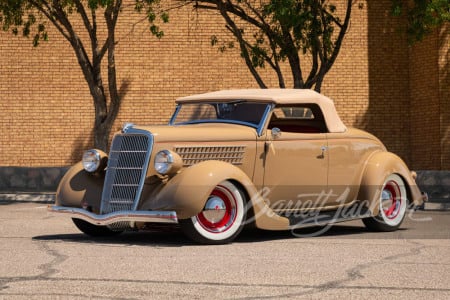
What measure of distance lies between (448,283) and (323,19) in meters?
14.3

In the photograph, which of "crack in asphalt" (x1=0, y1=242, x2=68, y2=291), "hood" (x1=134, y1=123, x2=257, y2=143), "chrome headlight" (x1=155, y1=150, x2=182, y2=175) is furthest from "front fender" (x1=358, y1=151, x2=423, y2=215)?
"crack in asphalt" (x1=0, y1=242, x2=68, y2=291)

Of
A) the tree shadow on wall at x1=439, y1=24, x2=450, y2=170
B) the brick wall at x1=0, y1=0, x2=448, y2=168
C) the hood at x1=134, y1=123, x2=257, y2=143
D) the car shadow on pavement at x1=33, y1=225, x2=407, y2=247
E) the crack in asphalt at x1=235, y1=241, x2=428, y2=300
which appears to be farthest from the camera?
the brick wall at x1=0, y1=0, x2=448, y2=168

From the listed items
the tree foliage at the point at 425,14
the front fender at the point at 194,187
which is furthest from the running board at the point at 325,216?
the tree foliage at the point at 425,14

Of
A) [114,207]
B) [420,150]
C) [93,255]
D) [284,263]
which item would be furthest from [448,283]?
[420,150]

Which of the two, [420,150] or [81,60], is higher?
[81,60]

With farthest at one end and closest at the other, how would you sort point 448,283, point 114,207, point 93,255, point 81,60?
point 81,60
point 114,207
point 93,255
point 448,283

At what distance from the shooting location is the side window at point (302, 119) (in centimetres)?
1176

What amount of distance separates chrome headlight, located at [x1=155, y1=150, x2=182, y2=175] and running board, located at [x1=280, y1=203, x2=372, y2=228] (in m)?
1.66

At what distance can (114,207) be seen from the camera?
10281mm

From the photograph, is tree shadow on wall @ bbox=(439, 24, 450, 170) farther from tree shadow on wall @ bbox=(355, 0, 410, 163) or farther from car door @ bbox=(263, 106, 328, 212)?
car door @ bbox=(263, 106, 328, 212)

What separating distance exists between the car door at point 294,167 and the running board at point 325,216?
0.10 meters

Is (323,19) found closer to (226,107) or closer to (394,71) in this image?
(394,71)

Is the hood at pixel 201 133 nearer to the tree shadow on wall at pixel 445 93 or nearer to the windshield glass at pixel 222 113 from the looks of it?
the windshield glass at pixel 222 113

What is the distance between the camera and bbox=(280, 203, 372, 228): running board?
11.0 m
